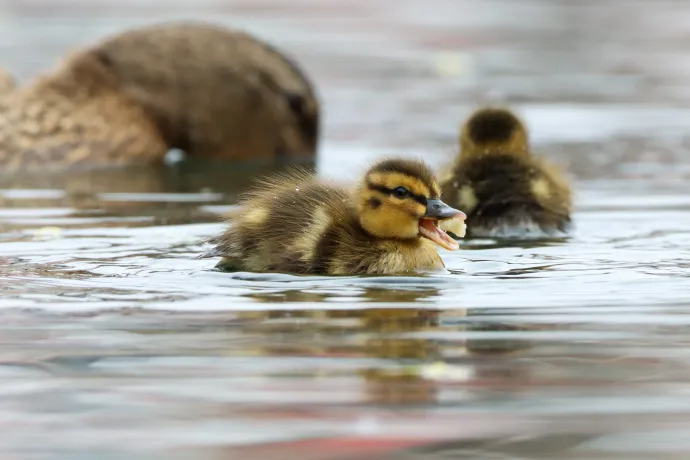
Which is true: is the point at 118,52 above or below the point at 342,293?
above

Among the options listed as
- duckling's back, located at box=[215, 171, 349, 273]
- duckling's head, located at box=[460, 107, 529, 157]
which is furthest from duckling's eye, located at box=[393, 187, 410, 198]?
duckling's head, located at box=[460, 107, 529, 157]

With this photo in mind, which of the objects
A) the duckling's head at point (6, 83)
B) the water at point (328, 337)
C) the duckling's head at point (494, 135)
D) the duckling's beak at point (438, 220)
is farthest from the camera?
the duckling's head at point (6, 83)

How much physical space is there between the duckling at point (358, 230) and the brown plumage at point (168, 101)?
4.64 metres

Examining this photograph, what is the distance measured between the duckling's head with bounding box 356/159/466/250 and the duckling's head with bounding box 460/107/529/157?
69.3 inches

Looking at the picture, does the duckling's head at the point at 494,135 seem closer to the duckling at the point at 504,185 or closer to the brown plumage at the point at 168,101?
the duckling at the point at 504,185

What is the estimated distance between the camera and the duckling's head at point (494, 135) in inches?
313

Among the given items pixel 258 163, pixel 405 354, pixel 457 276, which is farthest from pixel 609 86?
pixel 405 354

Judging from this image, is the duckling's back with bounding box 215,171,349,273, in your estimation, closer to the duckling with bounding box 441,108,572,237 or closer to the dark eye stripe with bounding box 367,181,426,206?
the dark eye stripe with bounding box 367,181,426,206

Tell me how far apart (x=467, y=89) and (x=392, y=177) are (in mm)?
8905

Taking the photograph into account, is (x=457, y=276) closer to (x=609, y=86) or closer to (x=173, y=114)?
(x=173, y=114)

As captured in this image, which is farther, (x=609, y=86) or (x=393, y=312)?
(x=609, y=86)

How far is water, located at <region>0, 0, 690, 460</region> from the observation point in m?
3.99

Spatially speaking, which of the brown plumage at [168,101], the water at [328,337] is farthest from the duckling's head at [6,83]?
the water at [328,337]

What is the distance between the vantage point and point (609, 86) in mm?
15070
